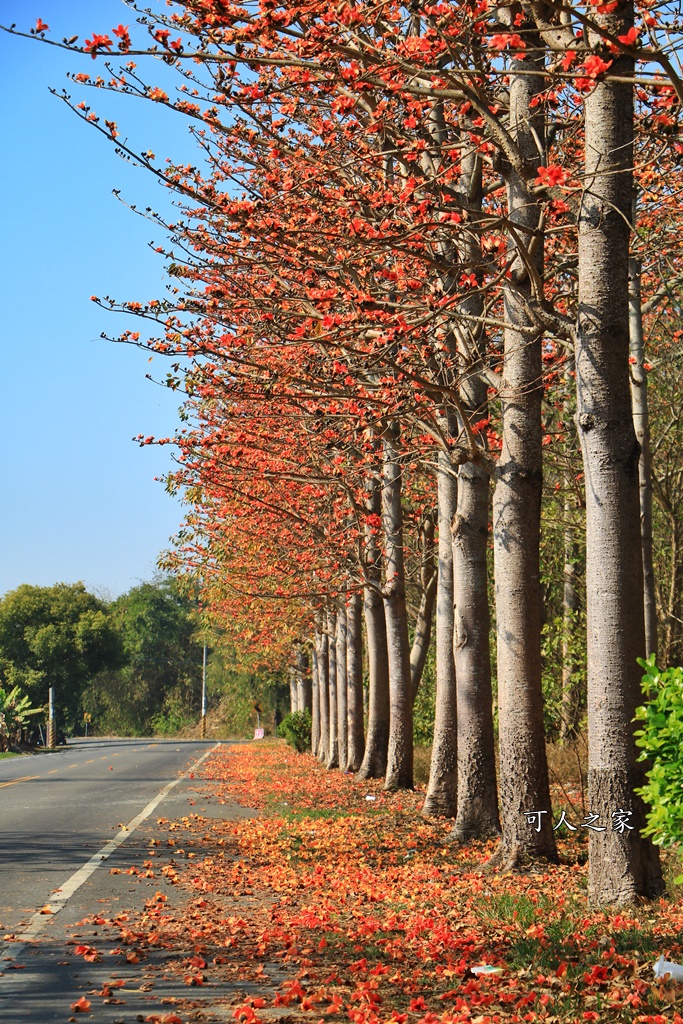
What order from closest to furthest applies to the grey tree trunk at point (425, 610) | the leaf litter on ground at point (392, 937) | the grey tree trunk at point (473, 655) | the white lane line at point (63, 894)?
the leaf litter on ground at point (392, 937) → the white lane line at point (63, 894) → the grey tree trunk at point (473, 655) → the grey tree trunk at point (425, 610)

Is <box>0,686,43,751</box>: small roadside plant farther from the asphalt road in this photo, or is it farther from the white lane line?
the white lane line

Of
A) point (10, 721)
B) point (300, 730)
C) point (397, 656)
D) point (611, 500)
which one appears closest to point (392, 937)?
point (611, 500)

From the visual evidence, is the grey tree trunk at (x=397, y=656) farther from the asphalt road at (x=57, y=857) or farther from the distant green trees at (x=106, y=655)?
the distant green trees at (x=106, y=655)

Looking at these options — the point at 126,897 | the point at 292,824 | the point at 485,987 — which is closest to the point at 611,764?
the point at 485,987

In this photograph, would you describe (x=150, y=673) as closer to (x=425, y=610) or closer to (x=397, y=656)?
(x=425, y=610)

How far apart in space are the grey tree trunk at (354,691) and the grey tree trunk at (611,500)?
18068 mm

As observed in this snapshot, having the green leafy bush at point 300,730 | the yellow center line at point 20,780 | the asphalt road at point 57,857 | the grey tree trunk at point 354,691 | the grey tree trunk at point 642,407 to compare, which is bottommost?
the green leafy bush at point 300,730

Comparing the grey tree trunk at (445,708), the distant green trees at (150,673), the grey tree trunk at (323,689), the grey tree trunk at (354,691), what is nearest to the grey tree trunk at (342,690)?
the grey tree trunk at (354,691)

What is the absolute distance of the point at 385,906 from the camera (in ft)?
31.4

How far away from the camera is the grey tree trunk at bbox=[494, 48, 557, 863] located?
10.5 meters

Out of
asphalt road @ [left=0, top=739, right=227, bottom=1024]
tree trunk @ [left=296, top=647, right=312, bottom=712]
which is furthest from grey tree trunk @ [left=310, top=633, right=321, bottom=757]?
asphalt road @ [left=0, top=739, right=227, bottom=1024]

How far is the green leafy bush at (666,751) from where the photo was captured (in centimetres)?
603

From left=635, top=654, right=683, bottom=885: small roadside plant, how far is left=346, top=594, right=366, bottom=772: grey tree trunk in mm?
19910

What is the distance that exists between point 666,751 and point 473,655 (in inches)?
254
